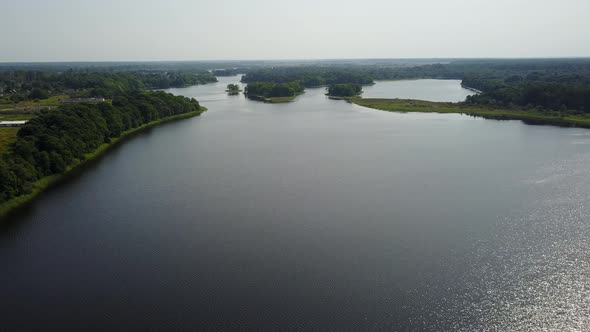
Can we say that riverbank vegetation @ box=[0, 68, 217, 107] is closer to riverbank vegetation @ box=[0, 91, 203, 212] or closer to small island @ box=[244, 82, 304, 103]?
small island @ box=[244, 82, 304, 103]

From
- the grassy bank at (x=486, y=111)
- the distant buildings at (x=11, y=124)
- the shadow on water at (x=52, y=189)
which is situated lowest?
the shadow on water at (x=52, y=189)

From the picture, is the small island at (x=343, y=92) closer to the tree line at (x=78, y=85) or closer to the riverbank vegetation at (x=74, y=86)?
the riverbank vegetation at (x=74, y=86)

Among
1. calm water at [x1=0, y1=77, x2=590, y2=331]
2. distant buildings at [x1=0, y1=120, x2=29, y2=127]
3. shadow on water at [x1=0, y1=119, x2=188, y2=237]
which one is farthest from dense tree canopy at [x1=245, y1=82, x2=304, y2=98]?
calm water at [x1=0, y1=77, x2=590, y2=331]

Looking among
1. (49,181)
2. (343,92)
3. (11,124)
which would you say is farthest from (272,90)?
(49,181)

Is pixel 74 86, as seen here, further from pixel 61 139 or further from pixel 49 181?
pixel 49 181

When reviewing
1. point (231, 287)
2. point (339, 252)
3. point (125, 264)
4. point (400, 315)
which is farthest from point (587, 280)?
point (125, 264)

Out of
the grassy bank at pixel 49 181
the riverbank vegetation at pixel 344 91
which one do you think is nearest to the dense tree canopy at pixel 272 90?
the riverbank vegetation at pixel 344 91
